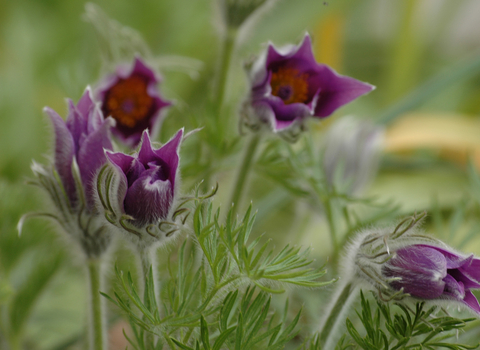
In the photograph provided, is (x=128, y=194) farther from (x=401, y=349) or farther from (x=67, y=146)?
(x=401, y=349)

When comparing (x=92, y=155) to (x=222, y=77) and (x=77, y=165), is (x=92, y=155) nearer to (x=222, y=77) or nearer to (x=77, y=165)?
(x=77, y=165)

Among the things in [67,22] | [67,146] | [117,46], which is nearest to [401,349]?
[67,146]

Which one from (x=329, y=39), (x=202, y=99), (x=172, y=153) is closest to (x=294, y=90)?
(x=172, y=153)

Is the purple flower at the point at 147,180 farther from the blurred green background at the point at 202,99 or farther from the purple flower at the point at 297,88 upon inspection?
the blurred green background at the point at 202,99

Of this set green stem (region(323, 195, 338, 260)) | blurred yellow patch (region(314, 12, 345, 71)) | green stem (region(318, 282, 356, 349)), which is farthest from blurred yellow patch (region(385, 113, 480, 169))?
green stem (region(318, 282, 356, 349))

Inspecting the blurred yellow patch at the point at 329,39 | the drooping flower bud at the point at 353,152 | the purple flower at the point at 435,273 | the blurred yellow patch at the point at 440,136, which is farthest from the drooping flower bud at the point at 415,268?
the blurred yellow patch at the point at 329,39
